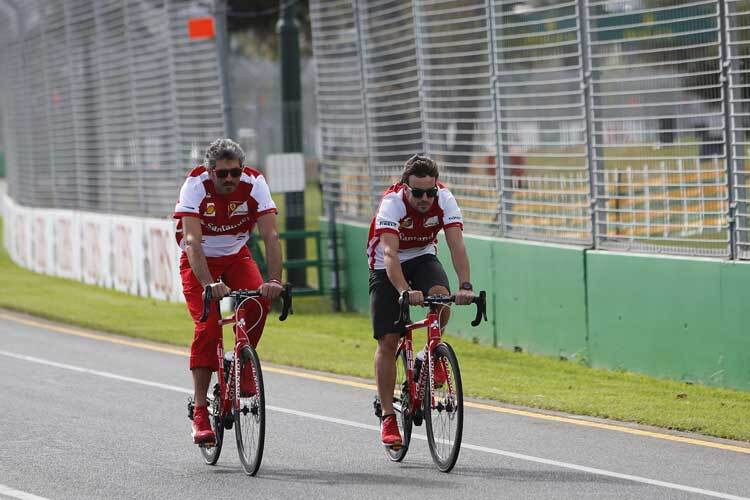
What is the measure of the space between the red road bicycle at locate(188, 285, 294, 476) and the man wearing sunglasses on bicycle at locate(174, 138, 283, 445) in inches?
2.3

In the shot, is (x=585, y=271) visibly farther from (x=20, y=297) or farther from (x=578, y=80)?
(x=20, y=297)

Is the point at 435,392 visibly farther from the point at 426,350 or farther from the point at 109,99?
the point at 109,99

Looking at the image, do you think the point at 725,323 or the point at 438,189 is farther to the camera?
the point at 725,323

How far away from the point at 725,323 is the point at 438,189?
3.85m

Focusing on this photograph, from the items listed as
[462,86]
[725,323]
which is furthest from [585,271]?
[462,86]

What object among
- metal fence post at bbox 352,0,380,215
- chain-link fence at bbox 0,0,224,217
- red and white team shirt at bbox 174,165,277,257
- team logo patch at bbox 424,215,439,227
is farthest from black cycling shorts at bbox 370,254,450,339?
chain-link fence at bbox 0,0,224,217

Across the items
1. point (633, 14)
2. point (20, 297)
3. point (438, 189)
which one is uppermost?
point (633, 14)

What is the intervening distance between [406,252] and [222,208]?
3.55ft

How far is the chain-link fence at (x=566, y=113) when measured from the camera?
12234 mm

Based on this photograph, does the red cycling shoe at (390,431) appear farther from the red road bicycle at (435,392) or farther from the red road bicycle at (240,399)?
the red road bicycle at (240,399)

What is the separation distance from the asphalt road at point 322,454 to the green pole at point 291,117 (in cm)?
751

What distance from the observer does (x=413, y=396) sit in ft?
28.8

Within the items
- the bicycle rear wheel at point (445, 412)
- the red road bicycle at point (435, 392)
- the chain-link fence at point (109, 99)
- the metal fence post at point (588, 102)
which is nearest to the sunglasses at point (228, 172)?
the red road bicycle at point (435, 392)

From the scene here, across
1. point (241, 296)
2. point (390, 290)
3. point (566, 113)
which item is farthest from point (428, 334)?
point (566, 113)
